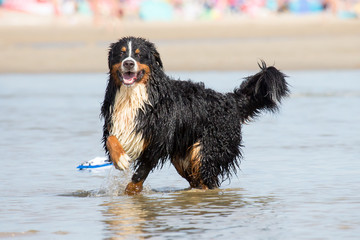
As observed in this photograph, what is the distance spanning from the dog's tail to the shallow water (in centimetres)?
66

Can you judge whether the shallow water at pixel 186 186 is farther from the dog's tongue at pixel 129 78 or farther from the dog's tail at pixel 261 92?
the dog's tongue at pixel 129 78

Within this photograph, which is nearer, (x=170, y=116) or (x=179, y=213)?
(x=179, y=213)

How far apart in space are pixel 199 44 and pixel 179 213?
690 inches

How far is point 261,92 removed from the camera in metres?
7.65

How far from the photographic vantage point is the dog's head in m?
6.66

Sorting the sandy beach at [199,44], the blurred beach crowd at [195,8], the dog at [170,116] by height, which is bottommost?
the dog at [170,116]

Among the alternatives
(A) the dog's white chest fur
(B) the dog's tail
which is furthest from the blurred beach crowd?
(A) the dog's white chest fur

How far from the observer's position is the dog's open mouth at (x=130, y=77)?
667 centimetres

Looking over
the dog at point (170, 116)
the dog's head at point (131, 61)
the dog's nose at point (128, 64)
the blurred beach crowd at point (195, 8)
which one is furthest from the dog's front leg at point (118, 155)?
the blurred beach crowd at point (195, 8)

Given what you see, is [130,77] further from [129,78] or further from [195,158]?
[195,158]

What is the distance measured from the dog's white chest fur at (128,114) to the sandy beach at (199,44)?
36.3 ft

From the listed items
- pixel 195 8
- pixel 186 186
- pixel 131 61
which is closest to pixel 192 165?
pixel 186 186

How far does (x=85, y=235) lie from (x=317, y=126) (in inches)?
228

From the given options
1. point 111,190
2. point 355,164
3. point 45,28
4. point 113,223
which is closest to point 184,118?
point 111,190
